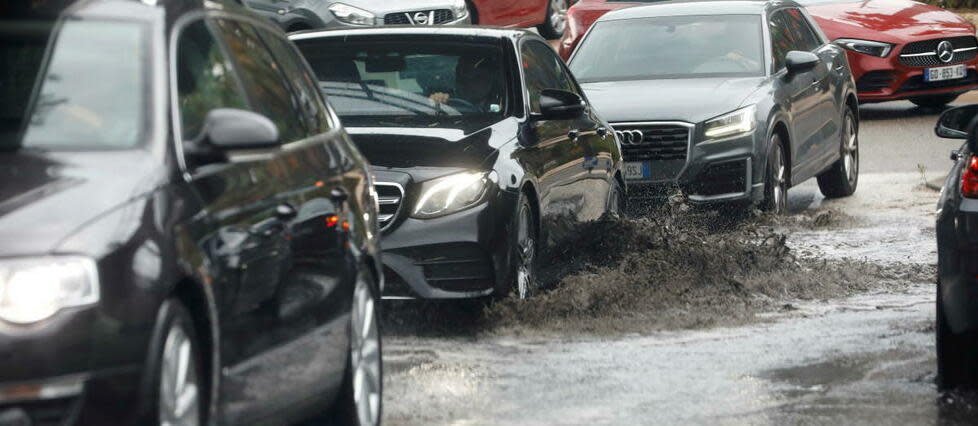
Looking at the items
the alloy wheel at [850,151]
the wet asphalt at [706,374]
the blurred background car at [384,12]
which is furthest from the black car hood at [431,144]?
the blurred background car at [384,12]

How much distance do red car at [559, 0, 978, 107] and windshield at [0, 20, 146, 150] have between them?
52.6 feet

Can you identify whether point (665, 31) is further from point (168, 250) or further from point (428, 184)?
point (168, 250)

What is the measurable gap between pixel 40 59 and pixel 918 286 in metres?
6.71

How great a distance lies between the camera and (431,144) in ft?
32.5

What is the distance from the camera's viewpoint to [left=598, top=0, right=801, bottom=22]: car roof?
15.9m

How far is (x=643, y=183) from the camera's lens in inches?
556

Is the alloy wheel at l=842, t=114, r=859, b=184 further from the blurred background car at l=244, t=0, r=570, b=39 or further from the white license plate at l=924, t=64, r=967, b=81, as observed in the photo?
the blurred background car at l=244, t=0, r=570, b=39

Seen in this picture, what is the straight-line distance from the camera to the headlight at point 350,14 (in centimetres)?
2120

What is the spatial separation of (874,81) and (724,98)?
7296 mm

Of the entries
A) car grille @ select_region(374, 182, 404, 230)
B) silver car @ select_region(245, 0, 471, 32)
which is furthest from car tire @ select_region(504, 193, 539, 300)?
silver car @ select_region(245, 0, 471, 32)

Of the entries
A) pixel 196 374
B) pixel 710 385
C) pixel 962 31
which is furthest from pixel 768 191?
pixel 196 374

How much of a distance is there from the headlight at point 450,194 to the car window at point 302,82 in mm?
2335

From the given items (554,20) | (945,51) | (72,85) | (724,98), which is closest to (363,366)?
(72,85)

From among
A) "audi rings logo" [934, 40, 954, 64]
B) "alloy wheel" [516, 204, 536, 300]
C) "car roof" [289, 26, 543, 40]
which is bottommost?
"audi rings logo" [934, 40, 954, 64]
